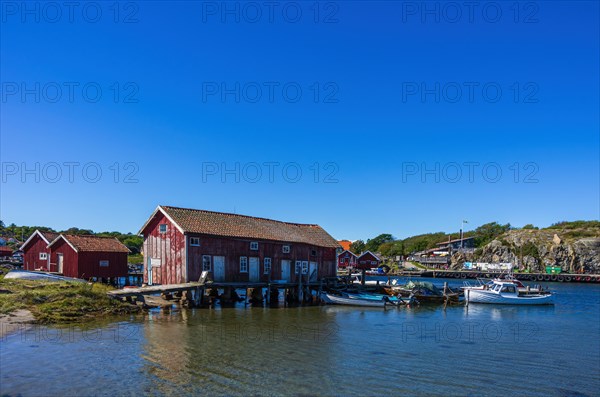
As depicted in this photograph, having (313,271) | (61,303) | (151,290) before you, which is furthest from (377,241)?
(61,303)

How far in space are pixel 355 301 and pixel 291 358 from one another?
21776 millimetres

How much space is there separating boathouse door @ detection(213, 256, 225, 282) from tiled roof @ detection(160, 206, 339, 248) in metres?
1.96

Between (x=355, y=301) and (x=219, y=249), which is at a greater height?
(x=219, y=249)

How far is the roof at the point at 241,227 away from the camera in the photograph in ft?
116

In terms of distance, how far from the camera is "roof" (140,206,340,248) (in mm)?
35281

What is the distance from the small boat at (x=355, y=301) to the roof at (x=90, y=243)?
786 inches

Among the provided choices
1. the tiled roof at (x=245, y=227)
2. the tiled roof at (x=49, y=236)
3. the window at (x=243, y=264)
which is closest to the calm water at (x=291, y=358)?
the window at (x=243, y=264)

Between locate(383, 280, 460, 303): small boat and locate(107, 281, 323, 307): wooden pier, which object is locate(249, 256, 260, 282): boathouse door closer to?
locate(107, 281, 323, 307): wooden pier

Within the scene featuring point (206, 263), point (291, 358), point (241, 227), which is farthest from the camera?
point (241, 227)

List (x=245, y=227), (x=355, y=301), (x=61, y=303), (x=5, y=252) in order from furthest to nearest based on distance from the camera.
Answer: (x=5, y=252), (x=355, y=301), (x=245, y=227), (x=61, y=303)

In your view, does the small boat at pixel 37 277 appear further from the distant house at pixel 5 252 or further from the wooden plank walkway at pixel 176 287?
the distant house at pixel 5 252

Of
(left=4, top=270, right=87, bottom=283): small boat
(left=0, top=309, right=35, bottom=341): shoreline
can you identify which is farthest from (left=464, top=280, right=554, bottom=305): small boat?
(left=0, top=309, right=35, bottom=341): shoreline

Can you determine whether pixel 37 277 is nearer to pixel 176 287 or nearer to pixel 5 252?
pixel 176 287

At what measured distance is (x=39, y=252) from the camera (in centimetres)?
4481
